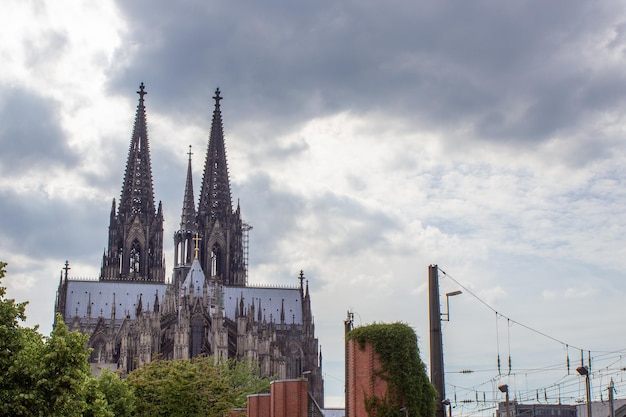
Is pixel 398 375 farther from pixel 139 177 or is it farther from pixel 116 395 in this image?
pixel 139 177

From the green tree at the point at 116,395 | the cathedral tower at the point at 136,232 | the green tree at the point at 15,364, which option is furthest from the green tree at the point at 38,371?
the cathedral tower at the point at 136,232

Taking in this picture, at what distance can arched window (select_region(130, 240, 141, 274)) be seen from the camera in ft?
412

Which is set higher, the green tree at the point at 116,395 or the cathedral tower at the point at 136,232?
the cathedral tower at the point at 136,232

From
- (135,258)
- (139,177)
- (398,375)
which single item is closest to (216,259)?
(135,258)

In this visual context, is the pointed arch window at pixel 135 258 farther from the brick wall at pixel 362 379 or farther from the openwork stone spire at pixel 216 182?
the brick wall at pixel 362 379

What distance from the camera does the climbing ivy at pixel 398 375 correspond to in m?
32.3

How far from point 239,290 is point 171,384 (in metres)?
72.2

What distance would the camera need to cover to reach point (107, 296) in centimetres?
12100

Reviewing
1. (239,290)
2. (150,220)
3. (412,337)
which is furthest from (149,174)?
(412,337)

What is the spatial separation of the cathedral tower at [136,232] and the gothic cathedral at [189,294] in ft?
0.45

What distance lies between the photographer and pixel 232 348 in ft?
354

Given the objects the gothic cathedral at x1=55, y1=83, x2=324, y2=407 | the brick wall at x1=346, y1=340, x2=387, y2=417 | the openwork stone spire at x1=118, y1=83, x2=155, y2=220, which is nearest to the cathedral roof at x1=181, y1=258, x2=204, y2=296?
the gothic cathedral at x1=55, y1=83, x2=324, y2=407

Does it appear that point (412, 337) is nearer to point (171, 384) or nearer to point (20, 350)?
point (20, 350)

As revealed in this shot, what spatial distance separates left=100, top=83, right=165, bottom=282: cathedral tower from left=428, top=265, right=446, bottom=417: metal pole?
9512cm
